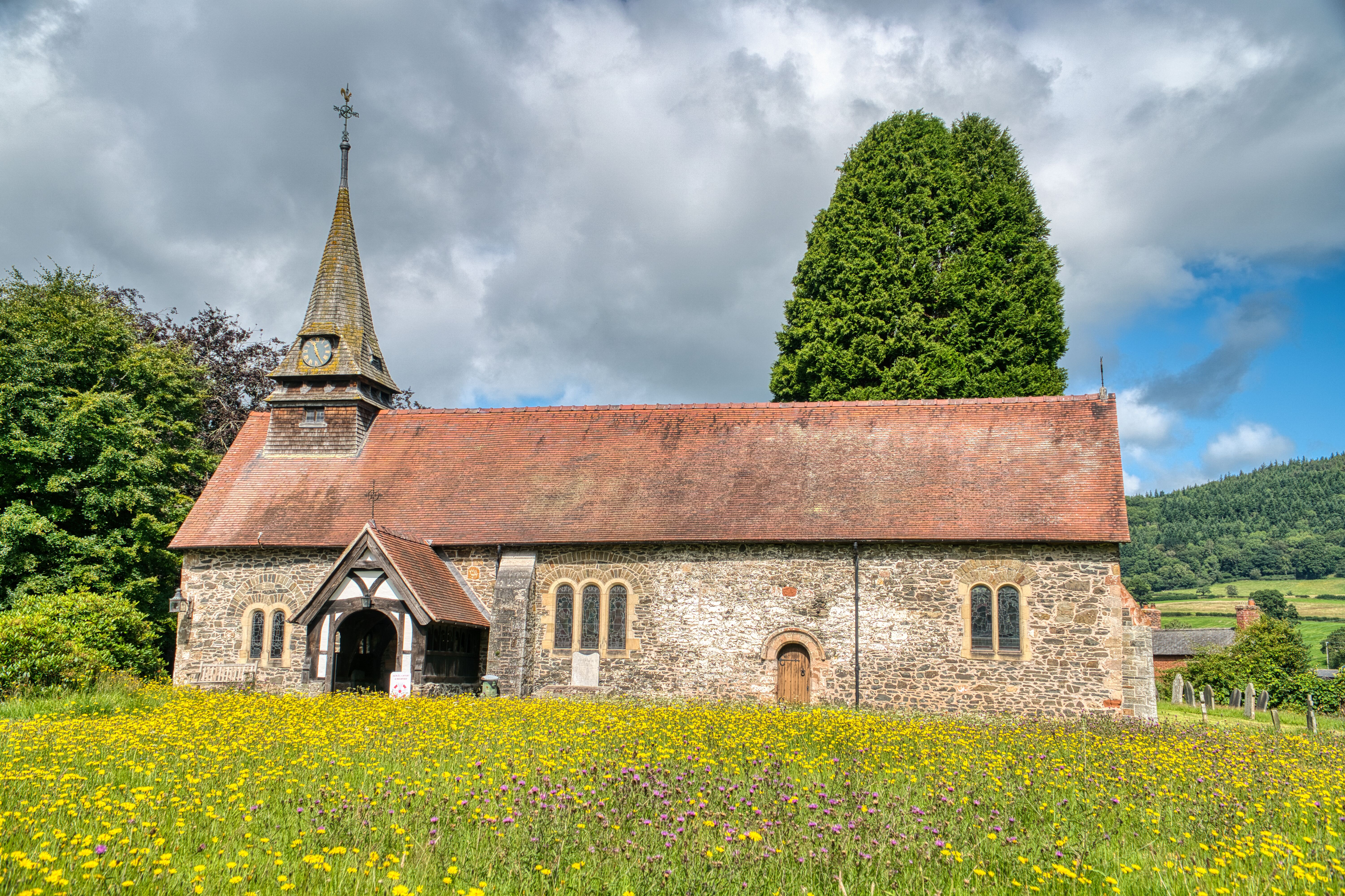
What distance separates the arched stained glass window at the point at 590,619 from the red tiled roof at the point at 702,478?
4.21 feet

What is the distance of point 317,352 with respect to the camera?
88.5 feet

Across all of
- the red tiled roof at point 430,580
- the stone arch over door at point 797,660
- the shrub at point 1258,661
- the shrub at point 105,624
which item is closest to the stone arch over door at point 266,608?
the shrub at point 105,624

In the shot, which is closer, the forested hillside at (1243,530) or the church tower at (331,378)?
the church tower at (331,378)

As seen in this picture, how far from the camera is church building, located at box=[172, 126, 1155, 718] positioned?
792 inches

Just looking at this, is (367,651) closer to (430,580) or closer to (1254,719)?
(430,580)

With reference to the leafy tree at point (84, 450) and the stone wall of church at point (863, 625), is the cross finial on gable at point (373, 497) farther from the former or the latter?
the leafy tree at point (84, 450)

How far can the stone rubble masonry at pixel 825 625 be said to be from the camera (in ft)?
65.1

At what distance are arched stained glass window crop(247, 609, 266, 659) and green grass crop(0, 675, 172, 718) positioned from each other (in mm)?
4009

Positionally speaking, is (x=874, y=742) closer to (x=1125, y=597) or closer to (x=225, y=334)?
(x=1125, y=597)

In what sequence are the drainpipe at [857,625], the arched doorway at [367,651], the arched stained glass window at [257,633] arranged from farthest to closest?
the arched stained glass window at [257,633] < the arched doorway at [367,651] < the drainpipe at [857,625]

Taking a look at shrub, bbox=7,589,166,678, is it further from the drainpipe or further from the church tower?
the drainpipe

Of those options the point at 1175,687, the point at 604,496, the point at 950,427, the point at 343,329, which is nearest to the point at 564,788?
the point at 604,496

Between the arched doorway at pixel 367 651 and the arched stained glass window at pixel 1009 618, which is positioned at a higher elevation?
the arched stained glass window at pixel 1009 618

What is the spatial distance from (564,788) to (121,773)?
4.44 meters
